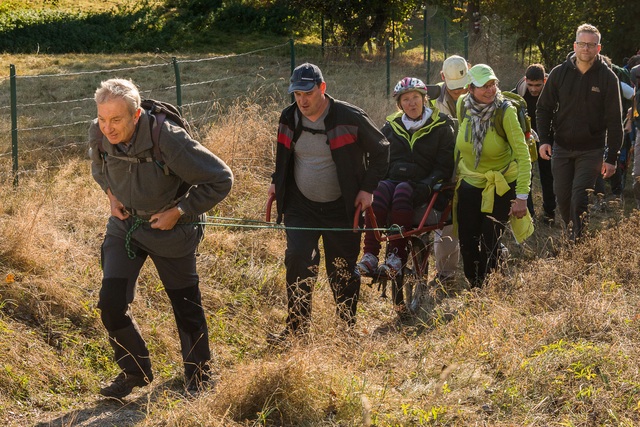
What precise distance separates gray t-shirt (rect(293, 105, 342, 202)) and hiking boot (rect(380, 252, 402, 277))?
32.7 inches

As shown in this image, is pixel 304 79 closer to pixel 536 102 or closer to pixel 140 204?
pixel 140 204

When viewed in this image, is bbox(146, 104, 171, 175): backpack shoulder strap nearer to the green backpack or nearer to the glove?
the glove

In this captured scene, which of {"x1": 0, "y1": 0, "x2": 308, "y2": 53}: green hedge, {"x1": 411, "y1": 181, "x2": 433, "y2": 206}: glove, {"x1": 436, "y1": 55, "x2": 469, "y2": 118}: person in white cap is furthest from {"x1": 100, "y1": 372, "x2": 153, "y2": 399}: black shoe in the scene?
{"x1": 0, "y1": 0, "x2": 308, "y2": 53}: green hedge

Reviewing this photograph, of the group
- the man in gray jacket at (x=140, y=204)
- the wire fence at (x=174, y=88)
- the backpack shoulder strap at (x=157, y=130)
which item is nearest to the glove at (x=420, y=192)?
the man in gray jacket at (x=140, y=204)

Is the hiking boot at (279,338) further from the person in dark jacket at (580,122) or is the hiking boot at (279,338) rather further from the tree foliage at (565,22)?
the tree foliage at (565,22)

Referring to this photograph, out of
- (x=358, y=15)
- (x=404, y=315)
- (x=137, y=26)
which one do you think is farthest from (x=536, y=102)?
(x=137, y=26)

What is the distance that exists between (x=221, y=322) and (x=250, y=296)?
64 centimetres

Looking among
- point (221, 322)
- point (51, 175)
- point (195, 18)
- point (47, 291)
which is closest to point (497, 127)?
point (221, 322)

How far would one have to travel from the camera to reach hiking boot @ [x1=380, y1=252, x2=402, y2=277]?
6543 mm

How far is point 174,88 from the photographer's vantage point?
16578mm

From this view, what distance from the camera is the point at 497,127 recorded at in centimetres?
672

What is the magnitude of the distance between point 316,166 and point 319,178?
0.08 meters

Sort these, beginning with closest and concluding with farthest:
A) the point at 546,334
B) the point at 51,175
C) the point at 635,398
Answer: the point at 635,398, the point at 546,334, the point at 51,175

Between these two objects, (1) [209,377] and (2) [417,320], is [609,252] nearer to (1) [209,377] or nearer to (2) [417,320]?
(2) [417,320]
